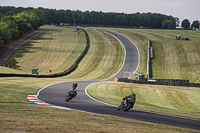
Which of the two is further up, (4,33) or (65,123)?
(4,33)

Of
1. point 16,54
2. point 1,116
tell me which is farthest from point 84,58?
point 1,116

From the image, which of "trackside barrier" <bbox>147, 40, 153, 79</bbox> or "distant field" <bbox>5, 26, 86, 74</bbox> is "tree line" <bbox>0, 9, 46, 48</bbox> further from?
"trackside barrier" <bbox>147, 40, 153, 79</bbox>

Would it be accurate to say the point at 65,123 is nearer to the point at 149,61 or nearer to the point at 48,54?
the point at 149,61

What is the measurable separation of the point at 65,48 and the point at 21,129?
85.4 m

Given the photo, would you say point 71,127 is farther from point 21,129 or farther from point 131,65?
point 131,65

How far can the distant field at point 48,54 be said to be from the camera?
7606 centimetres

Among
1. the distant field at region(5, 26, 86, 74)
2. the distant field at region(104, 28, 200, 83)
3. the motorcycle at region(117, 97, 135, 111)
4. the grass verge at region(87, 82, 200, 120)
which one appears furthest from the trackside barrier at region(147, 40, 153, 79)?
the motorcycle at region(117, 97, 135, 111)

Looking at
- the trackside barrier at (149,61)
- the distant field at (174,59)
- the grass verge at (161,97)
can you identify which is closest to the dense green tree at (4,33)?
the distant field at (174,59)

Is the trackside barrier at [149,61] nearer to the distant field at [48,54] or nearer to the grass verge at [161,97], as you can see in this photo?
the distant field at [48,54]

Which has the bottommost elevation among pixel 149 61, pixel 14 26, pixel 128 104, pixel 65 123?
pixel 149 61

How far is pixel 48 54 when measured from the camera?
88.9 m

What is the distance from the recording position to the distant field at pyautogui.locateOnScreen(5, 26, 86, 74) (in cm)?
7606

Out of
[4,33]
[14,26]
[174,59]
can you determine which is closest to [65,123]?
[174,59]

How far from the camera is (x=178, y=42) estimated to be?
306 ft
